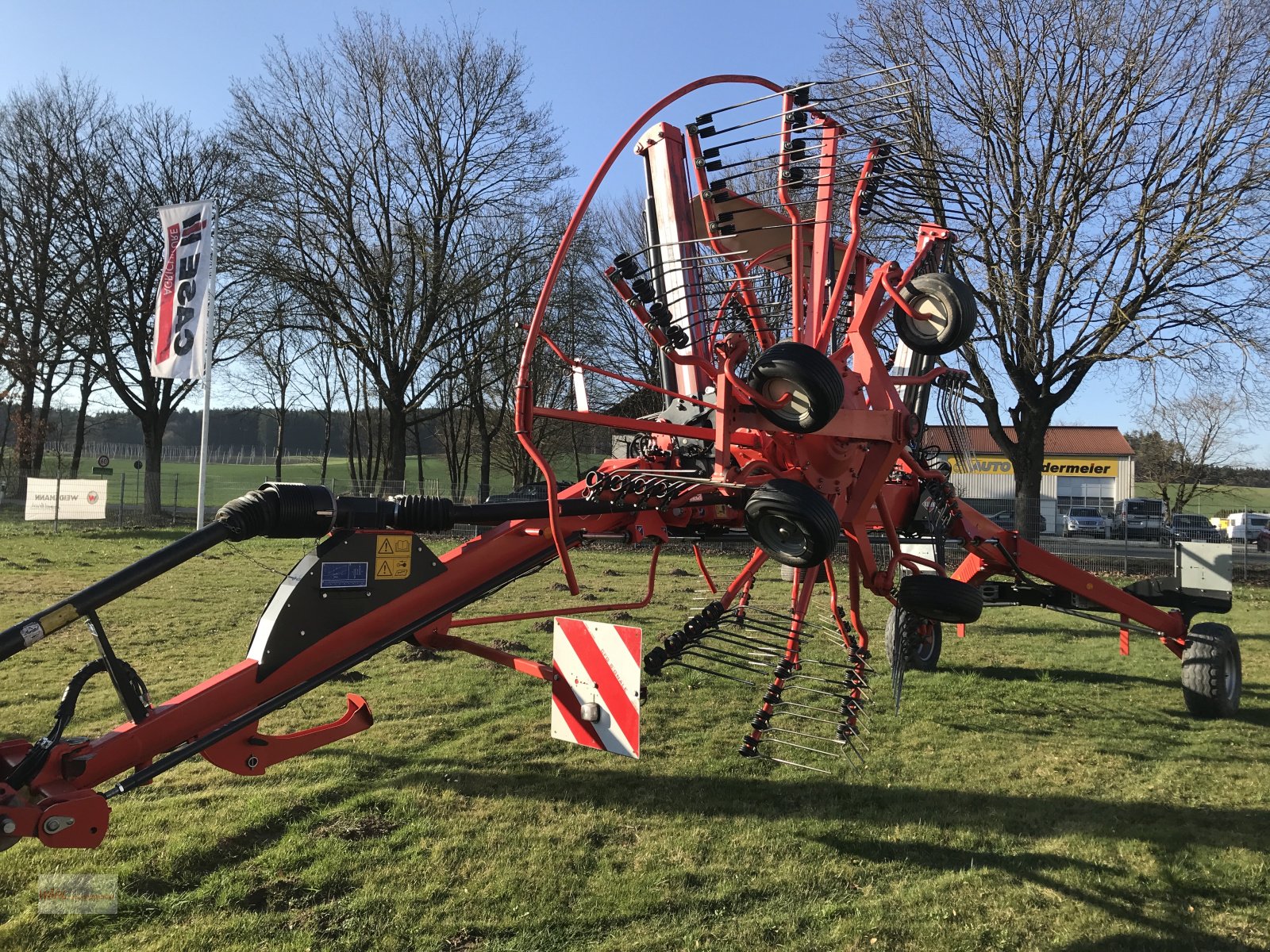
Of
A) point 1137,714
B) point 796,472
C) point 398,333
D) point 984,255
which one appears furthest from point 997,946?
point 398,333

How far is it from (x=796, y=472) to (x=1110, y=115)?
727 inches

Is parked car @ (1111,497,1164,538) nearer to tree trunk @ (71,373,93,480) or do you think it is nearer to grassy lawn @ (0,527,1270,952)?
grassy lawn @ (0,527,1270,952)

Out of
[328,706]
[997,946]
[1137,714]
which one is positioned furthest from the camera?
[1137,714]

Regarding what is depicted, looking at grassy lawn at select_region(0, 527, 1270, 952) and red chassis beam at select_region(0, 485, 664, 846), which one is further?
grassy lawn at select_region(0, 527, 1270, 952)

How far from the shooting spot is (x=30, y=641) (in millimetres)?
2863

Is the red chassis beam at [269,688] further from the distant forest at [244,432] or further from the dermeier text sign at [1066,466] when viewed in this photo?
the distant forest at [244,432]

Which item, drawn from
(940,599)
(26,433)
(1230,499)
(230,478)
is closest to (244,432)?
(230,478)

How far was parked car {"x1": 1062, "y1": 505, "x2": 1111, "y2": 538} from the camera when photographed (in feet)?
114

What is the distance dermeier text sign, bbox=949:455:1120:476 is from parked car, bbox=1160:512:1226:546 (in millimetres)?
26876

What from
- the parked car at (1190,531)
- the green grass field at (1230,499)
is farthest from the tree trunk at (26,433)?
the green grass field at (1230,499)

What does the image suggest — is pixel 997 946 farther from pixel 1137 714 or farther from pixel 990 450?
pixel 990 450

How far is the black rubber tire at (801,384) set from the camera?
3.81 meters

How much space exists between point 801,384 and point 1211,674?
5.46m

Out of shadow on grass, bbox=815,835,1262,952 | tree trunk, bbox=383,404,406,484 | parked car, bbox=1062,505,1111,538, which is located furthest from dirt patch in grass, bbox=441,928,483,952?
parked car, bbox=1062,505,1111,538
